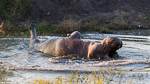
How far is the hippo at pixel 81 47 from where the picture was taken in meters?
7.05

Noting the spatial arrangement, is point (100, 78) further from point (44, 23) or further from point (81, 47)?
point (44, 23)

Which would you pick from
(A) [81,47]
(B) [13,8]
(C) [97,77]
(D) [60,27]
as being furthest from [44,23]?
(C) [97,77]

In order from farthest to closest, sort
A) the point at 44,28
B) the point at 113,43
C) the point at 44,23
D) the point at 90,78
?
the point at 44,23 → the point at 44,28 → the point at 113,43 → the point at 90,78

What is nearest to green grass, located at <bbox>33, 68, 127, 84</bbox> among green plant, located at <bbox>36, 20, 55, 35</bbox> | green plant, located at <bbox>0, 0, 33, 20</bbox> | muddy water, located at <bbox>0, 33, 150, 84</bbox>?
muddy water, located at <bbox>0, 33, 150, 84</bbox>

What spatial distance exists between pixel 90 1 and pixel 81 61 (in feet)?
55.2

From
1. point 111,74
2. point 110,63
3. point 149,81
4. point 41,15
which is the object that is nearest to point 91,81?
point 111,74

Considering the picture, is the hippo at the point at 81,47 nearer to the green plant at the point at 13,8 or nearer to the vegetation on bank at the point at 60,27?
the vegetation on bank at the point at 60,27

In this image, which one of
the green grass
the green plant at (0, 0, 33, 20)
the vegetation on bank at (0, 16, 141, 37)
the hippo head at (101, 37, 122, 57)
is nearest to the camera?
the green grass

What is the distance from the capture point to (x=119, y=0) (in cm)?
2423

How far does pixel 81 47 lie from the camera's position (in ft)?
24.9

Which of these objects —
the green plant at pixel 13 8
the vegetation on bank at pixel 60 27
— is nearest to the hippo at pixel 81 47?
the vegetation on bank at pixel 60 27

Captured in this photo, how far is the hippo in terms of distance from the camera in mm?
7051

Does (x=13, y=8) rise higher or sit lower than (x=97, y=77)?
higher

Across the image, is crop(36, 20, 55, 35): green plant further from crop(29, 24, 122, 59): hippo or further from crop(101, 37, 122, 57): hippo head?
crop(101, 37, 122, 57): hippo head
